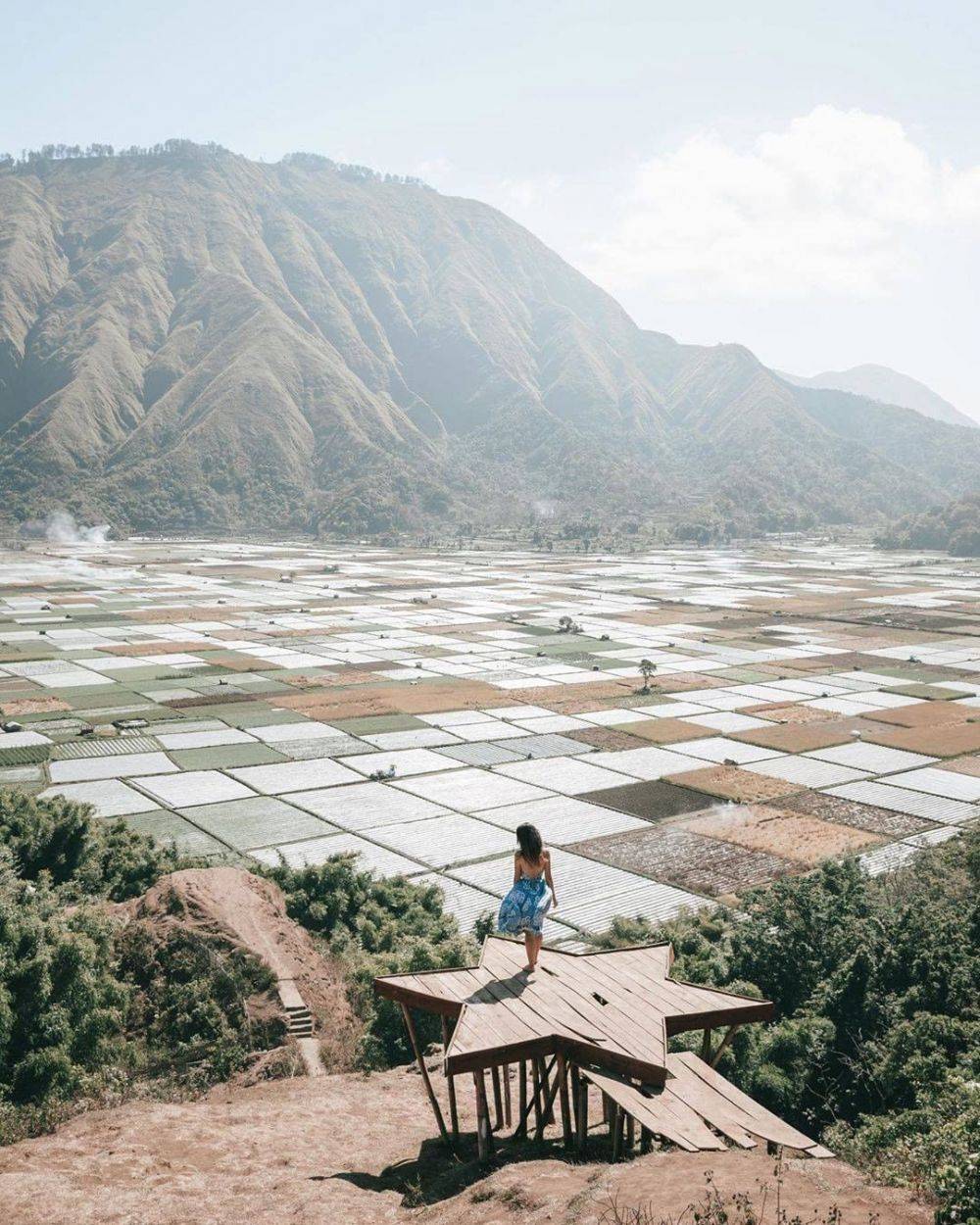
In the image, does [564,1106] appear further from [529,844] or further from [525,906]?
[529,844]

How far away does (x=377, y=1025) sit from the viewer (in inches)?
951

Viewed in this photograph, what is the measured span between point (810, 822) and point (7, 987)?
35.3 m

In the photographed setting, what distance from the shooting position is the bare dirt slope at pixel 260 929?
81.9 feet

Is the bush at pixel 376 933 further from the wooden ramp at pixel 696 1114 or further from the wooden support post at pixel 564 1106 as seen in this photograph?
the wooden ramp at pixel 696 1114

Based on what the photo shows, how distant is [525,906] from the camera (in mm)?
15812

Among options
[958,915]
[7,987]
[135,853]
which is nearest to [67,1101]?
[7,987]

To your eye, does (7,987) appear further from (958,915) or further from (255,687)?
(255,687)

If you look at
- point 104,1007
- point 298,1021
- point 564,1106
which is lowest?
point 298,1021

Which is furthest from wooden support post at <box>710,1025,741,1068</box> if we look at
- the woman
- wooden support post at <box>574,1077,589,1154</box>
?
the woman

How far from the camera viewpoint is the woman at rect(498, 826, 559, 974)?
15719 mm

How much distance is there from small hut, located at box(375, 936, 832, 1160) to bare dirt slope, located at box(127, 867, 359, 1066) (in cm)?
969

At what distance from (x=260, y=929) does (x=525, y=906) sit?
13.2 metres

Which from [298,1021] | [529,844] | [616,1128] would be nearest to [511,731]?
[298,1021]

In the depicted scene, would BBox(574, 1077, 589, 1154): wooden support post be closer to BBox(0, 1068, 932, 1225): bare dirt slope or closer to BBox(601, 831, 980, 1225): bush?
BBox(0, 1068, 932, 1225): bare dirt slope
